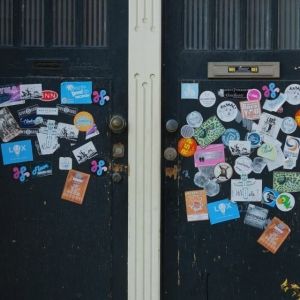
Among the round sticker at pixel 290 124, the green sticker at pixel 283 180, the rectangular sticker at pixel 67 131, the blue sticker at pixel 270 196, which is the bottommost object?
the blue sticker at pixel 270 196

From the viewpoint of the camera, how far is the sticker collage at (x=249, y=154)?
13.4 feet

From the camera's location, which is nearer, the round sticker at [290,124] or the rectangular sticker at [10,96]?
the round sticker at [290,124]

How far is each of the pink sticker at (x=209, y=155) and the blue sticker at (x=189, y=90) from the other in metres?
0.33

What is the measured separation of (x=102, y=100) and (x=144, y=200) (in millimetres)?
686

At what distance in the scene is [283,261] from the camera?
13.5ft

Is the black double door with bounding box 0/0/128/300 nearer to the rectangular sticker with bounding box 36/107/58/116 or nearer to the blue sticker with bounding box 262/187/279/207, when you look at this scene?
the rectangular sticker with bounding box 36/107/58/116

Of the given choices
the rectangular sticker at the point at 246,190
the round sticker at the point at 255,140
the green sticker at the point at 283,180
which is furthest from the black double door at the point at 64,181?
the green sticker at the point at 283,180

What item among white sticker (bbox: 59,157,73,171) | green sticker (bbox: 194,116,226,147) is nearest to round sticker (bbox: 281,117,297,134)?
green sticker (bbox: 194,116,226,147)

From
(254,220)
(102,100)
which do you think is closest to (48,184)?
(102,100)

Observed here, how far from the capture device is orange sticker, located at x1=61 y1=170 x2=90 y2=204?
416 cm

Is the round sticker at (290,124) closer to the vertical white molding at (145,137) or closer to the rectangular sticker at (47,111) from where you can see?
the vertical white molding at (145,137)

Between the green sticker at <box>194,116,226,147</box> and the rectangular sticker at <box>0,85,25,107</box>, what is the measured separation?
115 cm

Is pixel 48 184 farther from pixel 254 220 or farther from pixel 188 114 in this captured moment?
pixel 254 220

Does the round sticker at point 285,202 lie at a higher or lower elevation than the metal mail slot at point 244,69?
lower
